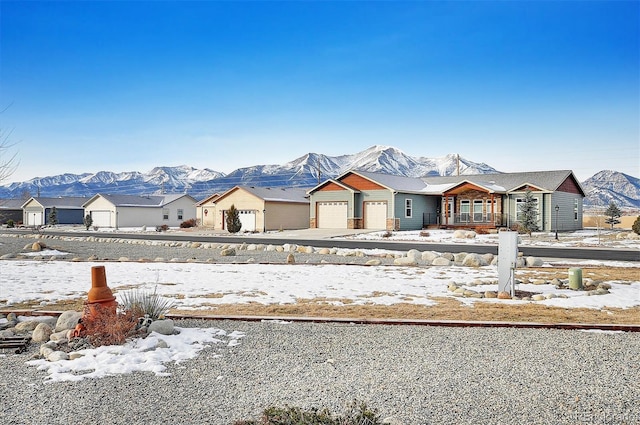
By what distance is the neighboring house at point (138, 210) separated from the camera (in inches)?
2186

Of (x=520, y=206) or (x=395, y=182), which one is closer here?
(x=520, y=206)

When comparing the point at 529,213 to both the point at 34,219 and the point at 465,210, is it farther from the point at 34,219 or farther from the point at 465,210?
the point at 34,219

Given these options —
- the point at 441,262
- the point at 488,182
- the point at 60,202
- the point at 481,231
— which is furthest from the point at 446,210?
the point at 60,202

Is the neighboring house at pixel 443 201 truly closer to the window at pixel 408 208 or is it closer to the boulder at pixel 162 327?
the window at pixel 408 208

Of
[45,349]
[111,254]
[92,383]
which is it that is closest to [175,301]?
[45,349]

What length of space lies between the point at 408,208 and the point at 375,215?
2677 millimetres

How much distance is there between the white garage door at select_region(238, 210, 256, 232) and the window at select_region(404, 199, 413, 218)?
12.9m

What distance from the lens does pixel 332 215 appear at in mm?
41781

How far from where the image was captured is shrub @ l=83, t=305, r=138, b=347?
6.23 meters

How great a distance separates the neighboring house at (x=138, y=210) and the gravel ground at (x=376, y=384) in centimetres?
5264

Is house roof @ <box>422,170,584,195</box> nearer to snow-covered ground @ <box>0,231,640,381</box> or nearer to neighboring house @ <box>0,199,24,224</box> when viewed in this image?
snow-covered ground @ <box>0,231,640,381</box>

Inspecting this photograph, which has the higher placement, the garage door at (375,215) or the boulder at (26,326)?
the garage door at (375,215)

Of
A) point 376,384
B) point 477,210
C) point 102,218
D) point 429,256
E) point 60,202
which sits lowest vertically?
point 376,384

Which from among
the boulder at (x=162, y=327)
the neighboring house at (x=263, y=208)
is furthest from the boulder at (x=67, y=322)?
the neighboring house at (x=263, y=208)
